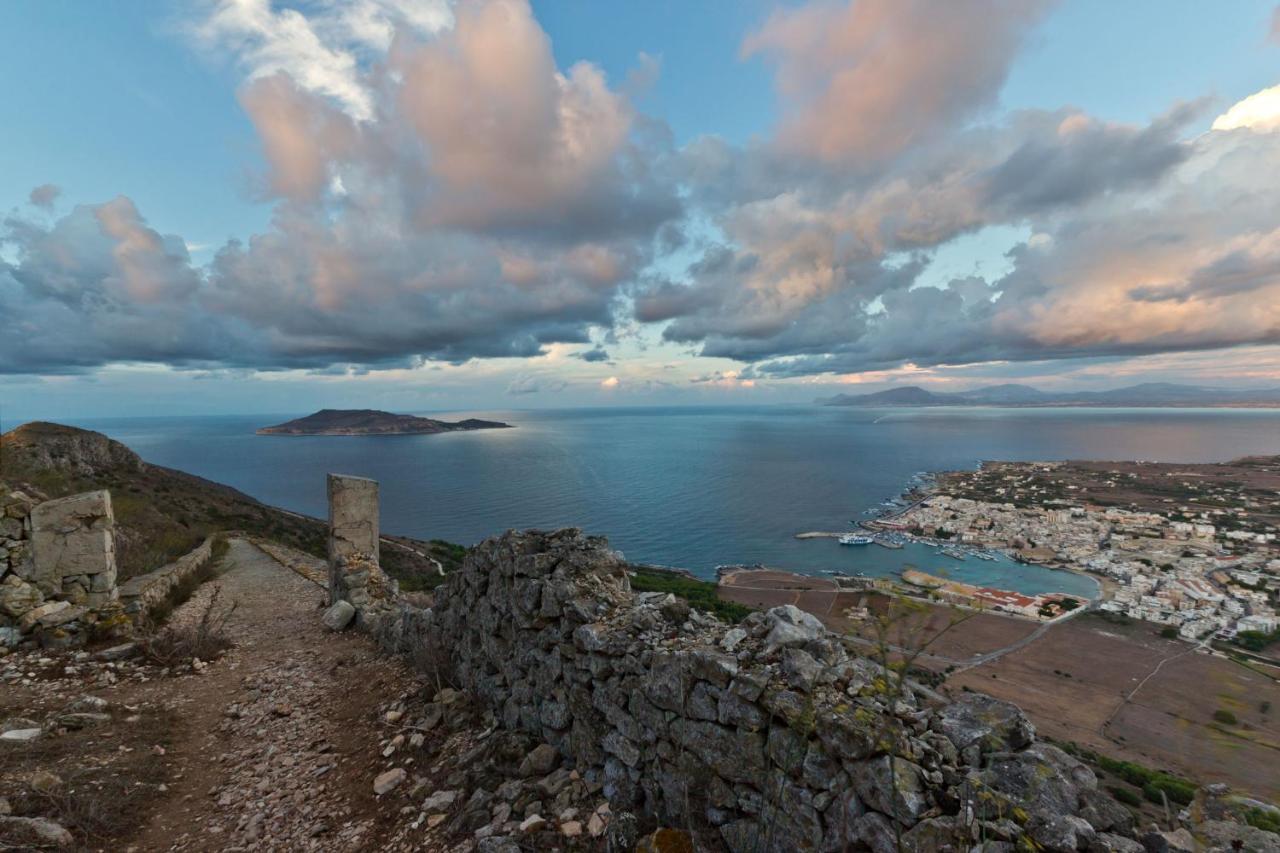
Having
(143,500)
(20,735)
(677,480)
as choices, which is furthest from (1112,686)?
(677,480)

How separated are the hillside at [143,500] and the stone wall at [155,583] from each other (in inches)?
51.9

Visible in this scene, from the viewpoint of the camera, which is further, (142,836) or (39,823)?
(142,836)

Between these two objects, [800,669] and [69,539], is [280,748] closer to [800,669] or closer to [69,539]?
[800,669]

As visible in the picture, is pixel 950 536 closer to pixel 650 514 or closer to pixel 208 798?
pixel 650 514

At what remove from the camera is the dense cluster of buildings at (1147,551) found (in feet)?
113

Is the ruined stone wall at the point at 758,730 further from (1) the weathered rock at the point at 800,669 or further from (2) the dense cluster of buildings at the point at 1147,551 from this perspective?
(2) the dense cluster of buildings at the point at 1147,551

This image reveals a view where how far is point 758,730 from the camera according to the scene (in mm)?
3527

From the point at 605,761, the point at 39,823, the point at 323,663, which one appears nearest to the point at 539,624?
the point at 605,761

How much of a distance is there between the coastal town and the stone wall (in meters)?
30.8

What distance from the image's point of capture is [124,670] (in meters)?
8.18

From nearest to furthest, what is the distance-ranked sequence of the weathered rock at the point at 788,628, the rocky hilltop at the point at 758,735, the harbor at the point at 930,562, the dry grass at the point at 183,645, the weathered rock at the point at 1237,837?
the weathered rock at the point at 1237,837 < the rocky hilltop at the point at 758,735 < the weathered rock at the point at 788,628 < the dry grass at the point at 183,645 < the harbor at the point at 930,562

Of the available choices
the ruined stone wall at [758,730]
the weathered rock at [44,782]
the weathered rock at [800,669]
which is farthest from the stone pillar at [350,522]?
the weathered rock at [800,669]

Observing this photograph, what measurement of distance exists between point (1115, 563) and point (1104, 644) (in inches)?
849

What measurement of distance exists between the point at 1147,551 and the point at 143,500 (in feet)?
260
